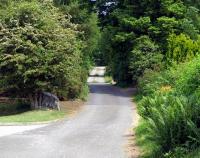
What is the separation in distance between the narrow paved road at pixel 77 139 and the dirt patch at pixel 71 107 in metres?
0.96

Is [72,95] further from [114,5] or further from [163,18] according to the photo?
[114,5]

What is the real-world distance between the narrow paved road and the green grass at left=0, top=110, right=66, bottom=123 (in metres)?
1.20

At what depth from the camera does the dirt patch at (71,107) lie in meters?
31.4

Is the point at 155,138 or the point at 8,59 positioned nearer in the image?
the point at 155,138

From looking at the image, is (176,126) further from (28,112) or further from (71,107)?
(71,107)

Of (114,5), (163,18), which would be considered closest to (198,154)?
(163,18)

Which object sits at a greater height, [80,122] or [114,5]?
[114,5]

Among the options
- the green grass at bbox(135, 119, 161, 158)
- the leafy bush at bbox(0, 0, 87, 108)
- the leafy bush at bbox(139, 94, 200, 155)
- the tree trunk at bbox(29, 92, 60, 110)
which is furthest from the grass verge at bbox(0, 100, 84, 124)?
the leafy bush at bbox(139, 94, 200, 155)

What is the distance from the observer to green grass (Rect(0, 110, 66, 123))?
2652 centimetres

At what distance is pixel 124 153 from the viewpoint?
15836mm

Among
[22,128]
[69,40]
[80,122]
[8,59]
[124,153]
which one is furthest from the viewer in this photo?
[69,40]

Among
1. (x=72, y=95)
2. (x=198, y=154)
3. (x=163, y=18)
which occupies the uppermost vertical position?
(x=163, y=18)

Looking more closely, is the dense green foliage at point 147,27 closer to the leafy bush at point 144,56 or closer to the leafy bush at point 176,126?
the leafy bush at point 144,56

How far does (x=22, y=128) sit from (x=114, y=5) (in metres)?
30.5
